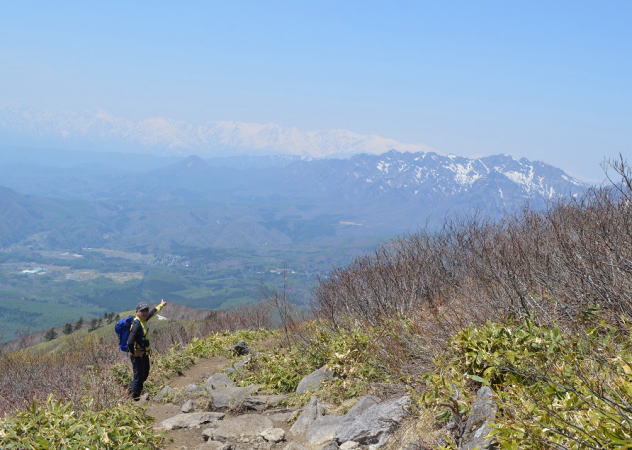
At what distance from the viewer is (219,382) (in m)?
13.0

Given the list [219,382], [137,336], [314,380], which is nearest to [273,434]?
[314,380]

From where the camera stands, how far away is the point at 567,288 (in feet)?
25.7

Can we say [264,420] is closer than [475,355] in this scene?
No

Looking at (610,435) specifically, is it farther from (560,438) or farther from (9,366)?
(9,366)

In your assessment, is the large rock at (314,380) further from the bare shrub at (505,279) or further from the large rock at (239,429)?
the bare shrub at (505,279)

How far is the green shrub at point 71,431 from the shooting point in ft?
21.0

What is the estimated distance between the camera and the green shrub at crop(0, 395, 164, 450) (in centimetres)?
640

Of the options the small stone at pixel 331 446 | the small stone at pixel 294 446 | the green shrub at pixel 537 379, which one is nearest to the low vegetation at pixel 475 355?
the green shrub at pixel 537 379

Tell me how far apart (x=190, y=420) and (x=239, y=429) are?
1273mm

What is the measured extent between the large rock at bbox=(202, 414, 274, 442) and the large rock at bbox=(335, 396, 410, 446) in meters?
1.72

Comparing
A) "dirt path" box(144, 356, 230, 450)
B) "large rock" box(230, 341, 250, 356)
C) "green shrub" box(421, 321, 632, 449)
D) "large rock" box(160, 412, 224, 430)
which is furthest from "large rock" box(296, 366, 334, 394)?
"large rock" box(230, 341, 250, 356)

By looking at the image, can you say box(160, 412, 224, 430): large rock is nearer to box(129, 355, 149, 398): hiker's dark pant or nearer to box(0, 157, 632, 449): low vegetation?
box(0, 157, 632, 449): low vegetation

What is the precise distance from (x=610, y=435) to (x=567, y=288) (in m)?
4.54

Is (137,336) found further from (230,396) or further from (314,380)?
(314,380)
